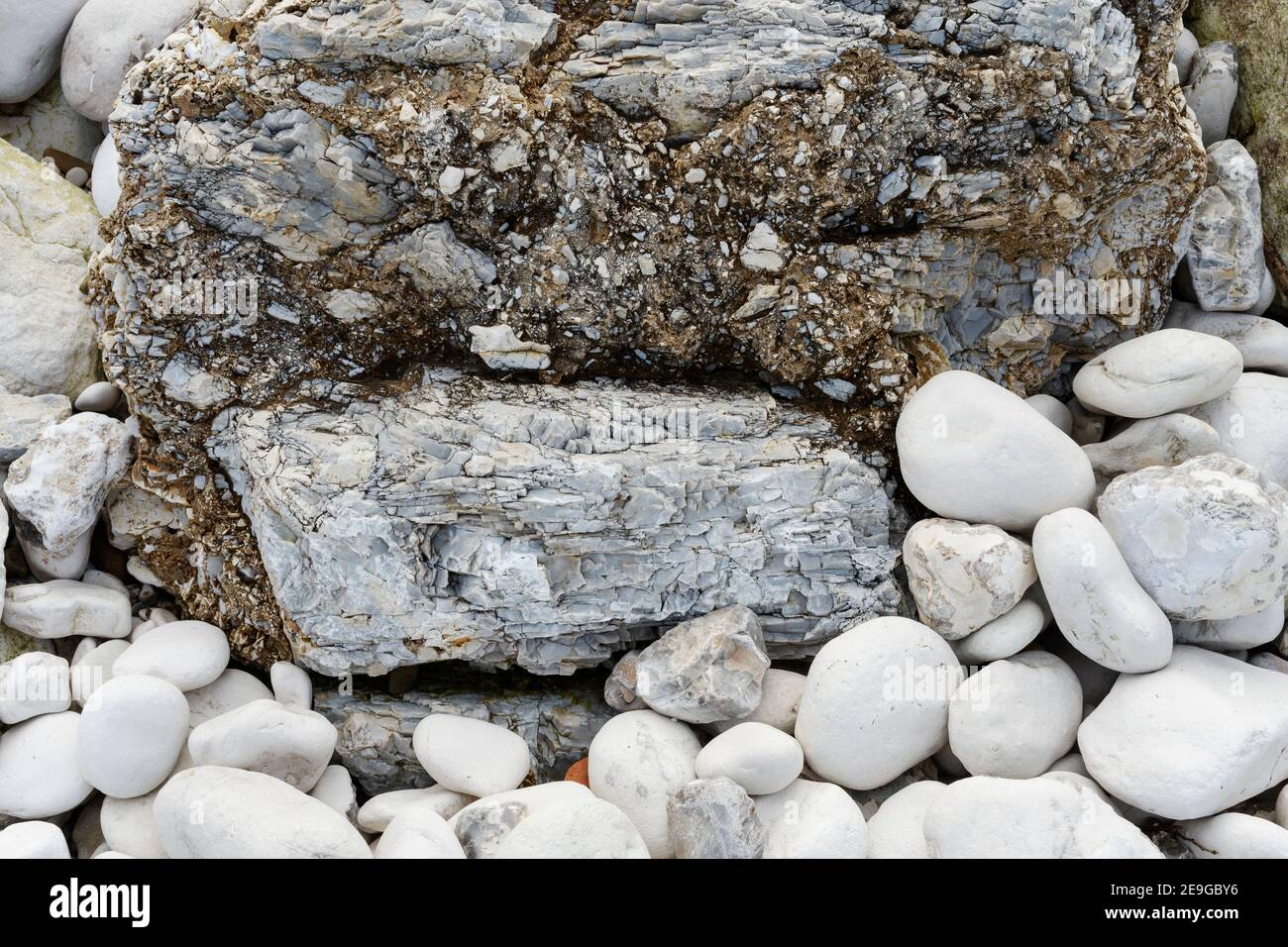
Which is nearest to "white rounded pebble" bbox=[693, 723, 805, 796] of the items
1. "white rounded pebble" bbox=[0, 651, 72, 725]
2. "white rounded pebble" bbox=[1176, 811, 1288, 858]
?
"white rounded pebble" bbox=[1176, 811, 1288, 858]

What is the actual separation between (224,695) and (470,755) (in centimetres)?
82

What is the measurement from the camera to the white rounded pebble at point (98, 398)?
122 inches

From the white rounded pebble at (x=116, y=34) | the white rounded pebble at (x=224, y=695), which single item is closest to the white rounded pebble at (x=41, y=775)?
the white rounded pebble at (x=224, y=695)

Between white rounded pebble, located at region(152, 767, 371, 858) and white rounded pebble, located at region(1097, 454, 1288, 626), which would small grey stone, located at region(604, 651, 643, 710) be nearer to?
white rounded pebble, located at region(152, 767, 371, 858)

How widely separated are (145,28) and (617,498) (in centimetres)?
235

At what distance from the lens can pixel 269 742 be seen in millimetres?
2688

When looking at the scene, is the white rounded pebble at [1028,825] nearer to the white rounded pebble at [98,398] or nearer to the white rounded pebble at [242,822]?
the white rounded pebble at [242,822]

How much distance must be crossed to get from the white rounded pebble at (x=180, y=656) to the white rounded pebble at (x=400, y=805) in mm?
633

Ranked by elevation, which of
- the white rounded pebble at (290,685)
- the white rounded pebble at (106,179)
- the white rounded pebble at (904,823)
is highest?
the white rounded pebble at (106,179)

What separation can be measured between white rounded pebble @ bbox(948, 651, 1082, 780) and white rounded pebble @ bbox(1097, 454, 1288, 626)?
1.29ft

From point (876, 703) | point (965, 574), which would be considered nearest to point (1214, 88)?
point (965, 574)

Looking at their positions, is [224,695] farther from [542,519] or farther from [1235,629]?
[1235,629]
